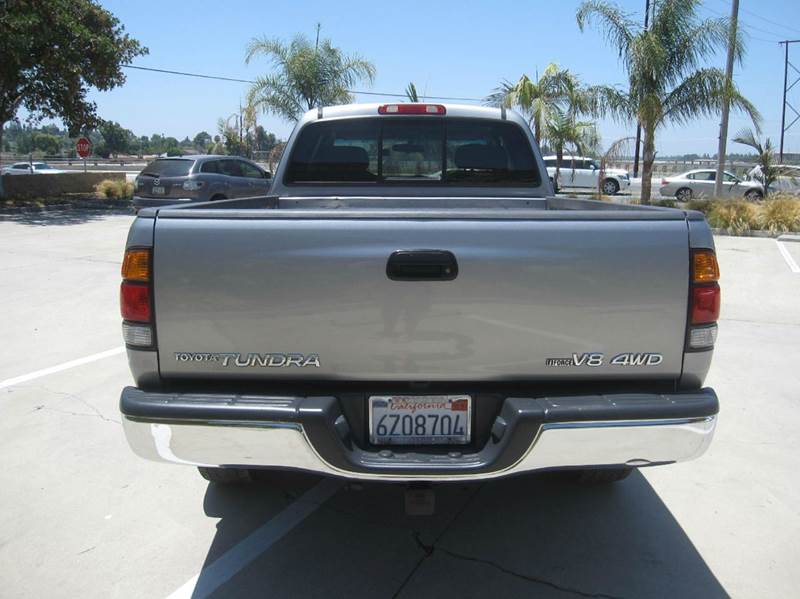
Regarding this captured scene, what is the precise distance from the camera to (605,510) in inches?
137

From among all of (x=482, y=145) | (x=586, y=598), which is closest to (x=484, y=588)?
(x=586, y=598)

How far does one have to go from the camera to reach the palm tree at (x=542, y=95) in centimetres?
2142

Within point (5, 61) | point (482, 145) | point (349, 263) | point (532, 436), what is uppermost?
point (5, 61)

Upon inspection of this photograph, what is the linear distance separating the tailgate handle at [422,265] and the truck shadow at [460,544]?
1172 mm

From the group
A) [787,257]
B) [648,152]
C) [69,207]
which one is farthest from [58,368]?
[69,207]

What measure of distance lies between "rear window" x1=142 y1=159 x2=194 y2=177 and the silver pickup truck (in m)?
14.6

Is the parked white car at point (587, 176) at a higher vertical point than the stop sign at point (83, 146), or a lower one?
lower

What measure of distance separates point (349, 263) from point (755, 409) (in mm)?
3888

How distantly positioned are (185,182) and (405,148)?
41.9 ft

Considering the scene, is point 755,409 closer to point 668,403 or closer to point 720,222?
point 668,403

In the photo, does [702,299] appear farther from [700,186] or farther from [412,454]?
[700,186]

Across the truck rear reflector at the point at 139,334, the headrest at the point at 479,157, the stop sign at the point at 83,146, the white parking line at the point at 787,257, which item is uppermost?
the stop sign at the point at 83,146

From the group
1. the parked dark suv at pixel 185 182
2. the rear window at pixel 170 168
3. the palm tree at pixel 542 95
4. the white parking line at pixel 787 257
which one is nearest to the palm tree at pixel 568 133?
the palm tree at pixel 542 95

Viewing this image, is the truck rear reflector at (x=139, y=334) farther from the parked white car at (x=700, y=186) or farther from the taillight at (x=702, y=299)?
the parked white car at (x=700, y=186)
